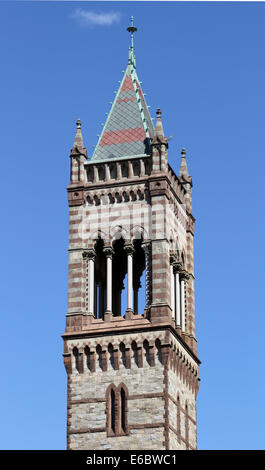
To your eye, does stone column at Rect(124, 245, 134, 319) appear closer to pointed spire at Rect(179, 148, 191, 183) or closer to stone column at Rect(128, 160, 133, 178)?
stone column at Rect(128, 160, 133, 178)

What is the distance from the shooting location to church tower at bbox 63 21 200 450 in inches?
2544

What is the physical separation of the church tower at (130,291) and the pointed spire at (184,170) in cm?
13

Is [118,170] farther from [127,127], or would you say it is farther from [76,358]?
[76,358]

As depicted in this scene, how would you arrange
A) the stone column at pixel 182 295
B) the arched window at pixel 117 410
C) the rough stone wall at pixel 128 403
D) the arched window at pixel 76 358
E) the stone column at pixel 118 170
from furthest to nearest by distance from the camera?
the stone column at pixel 182 295 < the stone column at pixel 118 170 < the arched window at pixel 76 358 < the arched window at pixel 117 410 < the rough stone wall at pixel 128 403

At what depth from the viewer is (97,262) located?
227 ft

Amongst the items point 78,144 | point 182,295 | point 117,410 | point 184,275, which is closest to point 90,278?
point 182,295

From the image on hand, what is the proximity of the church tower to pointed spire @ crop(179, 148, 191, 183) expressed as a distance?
0.13 metres

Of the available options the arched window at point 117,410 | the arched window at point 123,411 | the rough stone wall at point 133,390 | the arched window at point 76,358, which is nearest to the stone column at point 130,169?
the rough stone wall at point 133,390

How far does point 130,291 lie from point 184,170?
932 centimetres

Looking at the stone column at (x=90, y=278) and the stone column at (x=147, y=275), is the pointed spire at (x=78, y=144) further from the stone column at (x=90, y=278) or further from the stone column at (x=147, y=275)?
the stone column at (x=147, y=275)

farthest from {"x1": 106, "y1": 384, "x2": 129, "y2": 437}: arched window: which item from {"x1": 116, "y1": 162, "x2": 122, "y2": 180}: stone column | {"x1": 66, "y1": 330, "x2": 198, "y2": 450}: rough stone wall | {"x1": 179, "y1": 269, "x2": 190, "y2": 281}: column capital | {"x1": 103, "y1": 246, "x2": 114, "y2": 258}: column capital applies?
{"x1": 116, "y1": 162, "x2": 122, "y2": 180}: stone column

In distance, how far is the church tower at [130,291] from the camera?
64.6 m

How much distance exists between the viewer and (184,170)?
2908 inches
